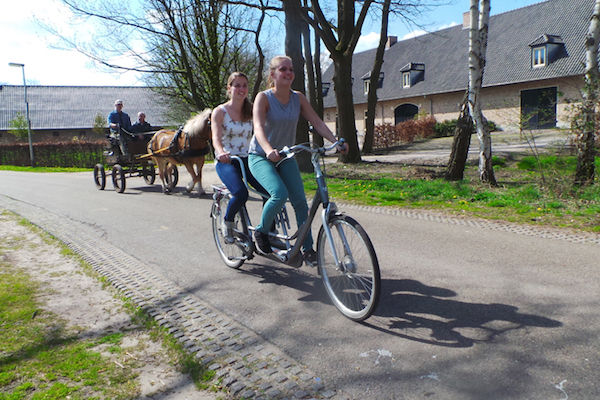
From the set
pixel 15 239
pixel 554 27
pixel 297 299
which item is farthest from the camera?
pixel 554 27

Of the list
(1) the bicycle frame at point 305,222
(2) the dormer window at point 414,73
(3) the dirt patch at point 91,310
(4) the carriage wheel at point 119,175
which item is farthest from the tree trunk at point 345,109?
(2) the dormer window at point 414,73

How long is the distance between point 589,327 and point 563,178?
555cm

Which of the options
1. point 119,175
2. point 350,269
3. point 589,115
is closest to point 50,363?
point 350,269

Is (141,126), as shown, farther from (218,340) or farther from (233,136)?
(218,340)

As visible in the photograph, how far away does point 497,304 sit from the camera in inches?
153

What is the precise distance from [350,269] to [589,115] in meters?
6.08

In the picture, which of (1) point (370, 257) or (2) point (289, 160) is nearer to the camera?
(1) point (370, 257)

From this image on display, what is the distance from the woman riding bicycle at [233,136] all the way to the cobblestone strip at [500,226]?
11.3 ft

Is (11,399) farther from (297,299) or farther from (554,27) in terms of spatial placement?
(554,27)

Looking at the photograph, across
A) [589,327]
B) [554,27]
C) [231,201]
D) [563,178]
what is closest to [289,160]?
[231,201]

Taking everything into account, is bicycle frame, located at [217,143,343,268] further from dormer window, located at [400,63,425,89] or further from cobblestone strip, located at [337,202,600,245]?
dormer window, located at [400,63,425,89]

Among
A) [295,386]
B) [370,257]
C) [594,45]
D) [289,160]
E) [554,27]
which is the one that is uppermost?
[554,27]

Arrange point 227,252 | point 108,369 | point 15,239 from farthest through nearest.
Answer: point 15,239, point 227,252, point 108,369

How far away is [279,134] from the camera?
4.41m
